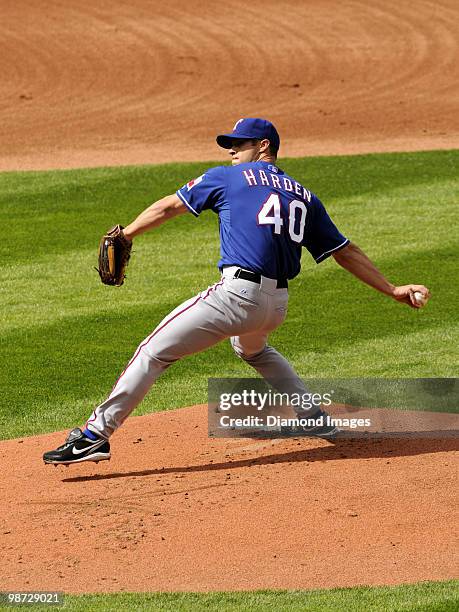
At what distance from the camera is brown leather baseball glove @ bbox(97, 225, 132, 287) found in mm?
5980

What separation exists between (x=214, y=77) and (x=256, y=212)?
1466cm

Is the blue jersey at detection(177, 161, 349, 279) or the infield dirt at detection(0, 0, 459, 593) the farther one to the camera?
the blue jersey at detection(177, 161, 349, 279)

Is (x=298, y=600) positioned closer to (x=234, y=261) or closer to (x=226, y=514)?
(x=226, y=514)

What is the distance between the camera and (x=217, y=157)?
1535 cm

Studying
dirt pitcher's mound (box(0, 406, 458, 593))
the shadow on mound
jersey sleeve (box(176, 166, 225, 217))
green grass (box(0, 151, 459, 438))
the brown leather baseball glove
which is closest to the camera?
dirt pitcher's mound (box(0, 406, 458, 593))

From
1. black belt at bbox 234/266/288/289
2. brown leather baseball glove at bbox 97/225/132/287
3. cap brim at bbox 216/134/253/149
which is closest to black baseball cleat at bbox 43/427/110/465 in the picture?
brown leather baseball glove at bbox 97/225/132/287

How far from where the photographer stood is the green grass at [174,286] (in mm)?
7969

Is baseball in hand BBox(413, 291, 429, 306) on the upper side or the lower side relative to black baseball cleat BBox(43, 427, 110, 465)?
upper

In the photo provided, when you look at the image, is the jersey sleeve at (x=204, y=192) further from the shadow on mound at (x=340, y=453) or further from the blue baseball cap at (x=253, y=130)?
the shadow on mound at (x=340, y=453)

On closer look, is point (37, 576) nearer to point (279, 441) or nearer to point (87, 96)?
point (279, 441)

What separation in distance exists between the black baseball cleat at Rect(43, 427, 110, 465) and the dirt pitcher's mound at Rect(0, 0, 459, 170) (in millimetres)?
9326

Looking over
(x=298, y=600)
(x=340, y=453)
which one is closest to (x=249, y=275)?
(x=340, y=453)

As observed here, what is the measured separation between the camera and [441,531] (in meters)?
5.28

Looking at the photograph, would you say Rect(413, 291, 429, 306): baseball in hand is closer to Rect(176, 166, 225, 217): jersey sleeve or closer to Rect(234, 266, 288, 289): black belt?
Rect(234, 266, 288, 289): black belt
